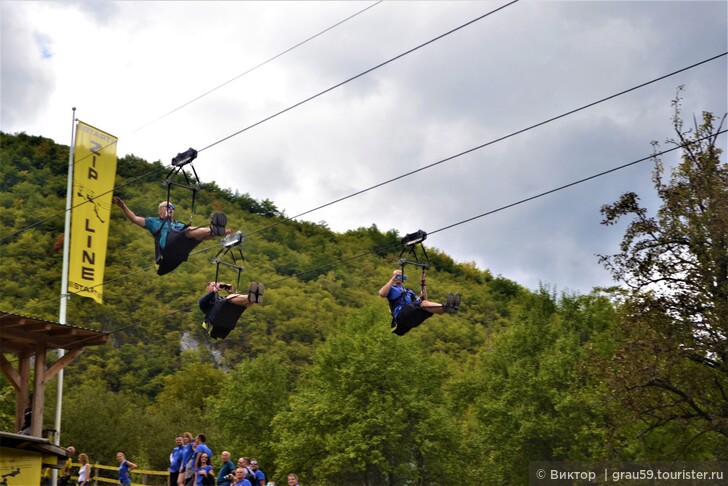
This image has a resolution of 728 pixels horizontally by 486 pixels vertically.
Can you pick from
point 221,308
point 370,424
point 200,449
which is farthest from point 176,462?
point 370,424

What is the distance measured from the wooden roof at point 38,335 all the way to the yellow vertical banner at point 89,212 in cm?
289

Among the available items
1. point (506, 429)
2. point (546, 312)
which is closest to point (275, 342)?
point (546, 312)

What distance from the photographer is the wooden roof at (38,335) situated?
67.8 ft

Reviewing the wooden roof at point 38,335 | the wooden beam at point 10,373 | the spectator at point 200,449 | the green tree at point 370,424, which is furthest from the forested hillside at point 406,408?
the spectator at point 200,449

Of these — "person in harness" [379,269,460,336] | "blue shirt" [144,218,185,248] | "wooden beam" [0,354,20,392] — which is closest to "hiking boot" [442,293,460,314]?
"person in harness" [379,269,460,336]

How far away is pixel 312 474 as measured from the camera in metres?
41.7

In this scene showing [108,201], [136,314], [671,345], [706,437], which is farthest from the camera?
[136,314]

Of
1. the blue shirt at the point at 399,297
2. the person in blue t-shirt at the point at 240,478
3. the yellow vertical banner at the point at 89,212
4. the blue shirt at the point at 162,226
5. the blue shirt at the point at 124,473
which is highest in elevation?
the yellow vertical banner at the point at 89,212

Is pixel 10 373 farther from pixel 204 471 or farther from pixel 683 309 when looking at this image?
pixel 683 309

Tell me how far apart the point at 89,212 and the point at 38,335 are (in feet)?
16.2

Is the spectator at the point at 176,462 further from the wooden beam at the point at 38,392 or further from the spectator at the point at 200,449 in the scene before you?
the wooden beam at the point at 38,392

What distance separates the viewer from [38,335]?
71.8ft

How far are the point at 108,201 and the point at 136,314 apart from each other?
63.9 metres

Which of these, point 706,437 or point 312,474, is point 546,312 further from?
point 706,437
